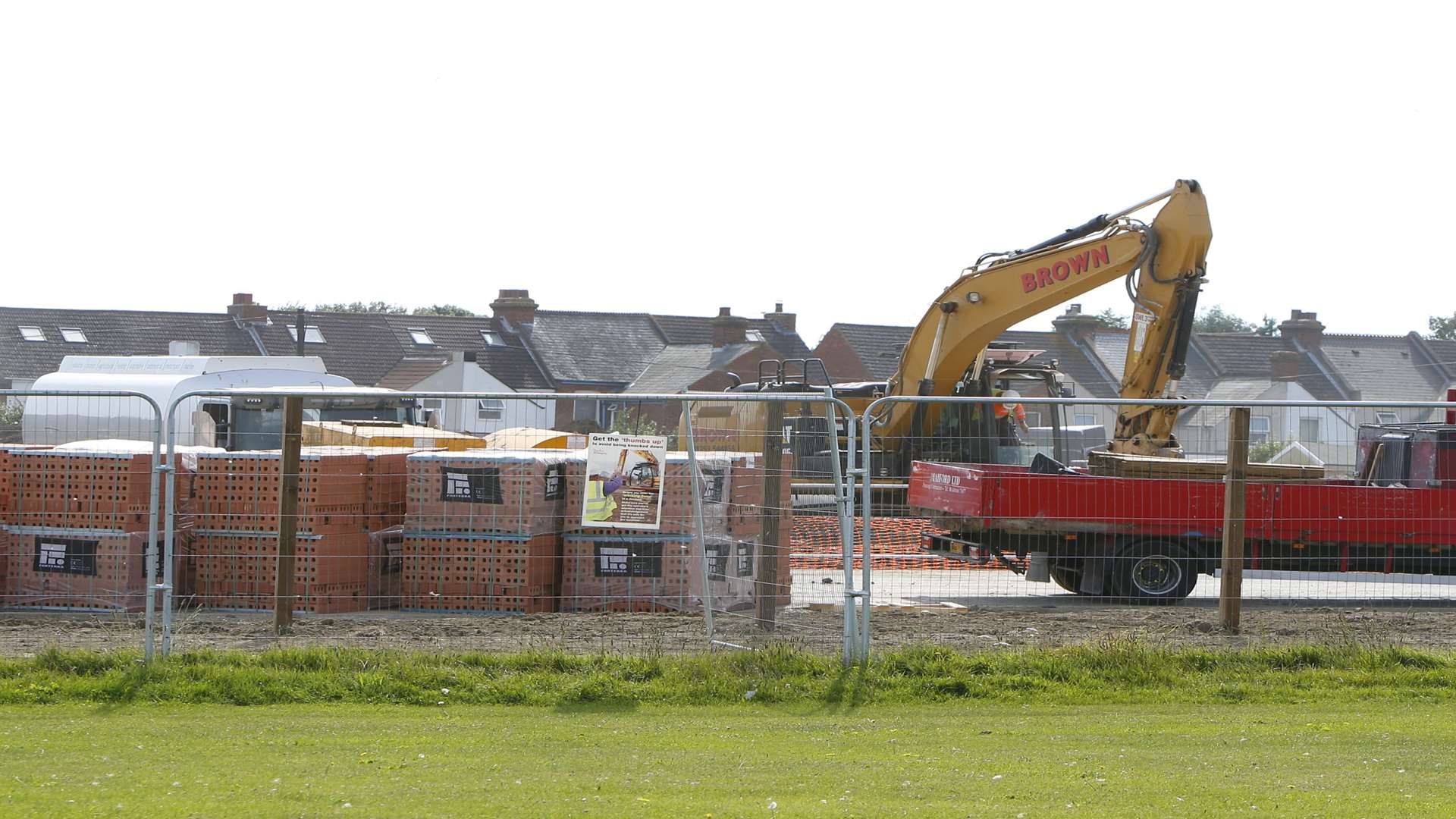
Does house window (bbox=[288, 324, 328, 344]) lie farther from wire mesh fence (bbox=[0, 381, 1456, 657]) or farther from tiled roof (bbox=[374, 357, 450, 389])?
wire mesh fence (bbox=[0, 381, 1456, 657])

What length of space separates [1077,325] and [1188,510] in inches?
1916

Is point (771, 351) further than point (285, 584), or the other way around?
point (771, 351)

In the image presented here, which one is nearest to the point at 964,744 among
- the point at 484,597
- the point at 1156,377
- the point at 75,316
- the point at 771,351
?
the point at 484,597

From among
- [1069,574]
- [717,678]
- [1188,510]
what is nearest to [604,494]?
[717,678]

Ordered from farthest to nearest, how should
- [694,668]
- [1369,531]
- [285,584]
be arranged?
1. [1369,531]
2. [285,584]
3. [694,668]

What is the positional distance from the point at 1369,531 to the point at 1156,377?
4.05 meters

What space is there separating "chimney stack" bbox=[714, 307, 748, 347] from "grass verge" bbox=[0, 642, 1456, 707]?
46139mm

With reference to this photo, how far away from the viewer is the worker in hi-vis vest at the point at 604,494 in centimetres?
966

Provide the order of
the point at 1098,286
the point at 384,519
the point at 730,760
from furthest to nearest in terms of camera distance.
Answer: the point at 1098,286 < the point at 384,519 < the point at 730,760

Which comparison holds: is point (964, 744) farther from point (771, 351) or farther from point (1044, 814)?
point (771, 351)

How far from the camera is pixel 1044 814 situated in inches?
247

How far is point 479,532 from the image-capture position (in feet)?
37.3

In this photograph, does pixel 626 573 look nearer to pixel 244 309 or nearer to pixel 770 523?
pixel 770 523

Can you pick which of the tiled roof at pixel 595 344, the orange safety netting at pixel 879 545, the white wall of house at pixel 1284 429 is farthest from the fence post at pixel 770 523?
the tiled roof at pixel 595 344
